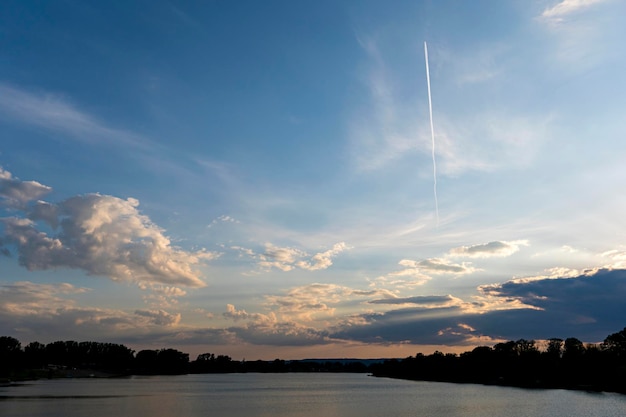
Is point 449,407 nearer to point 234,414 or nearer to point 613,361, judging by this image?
point 234,414

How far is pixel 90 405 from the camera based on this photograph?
8544 centimetres

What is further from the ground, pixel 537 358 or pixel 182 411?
pixel 537 358

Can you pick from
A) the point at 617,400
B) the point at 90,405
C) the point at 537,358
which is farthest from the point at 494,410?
the point at 537,358

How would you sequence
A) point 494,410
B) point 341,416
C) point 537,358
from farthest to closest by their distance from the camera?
point 537,358, point 494,410, point 341,416

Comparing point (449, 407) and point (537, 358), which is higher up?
point (537, 358)

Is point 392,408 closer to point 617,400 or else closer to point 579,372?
point 617,400

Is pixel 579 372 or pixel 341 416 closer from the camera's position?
pixel 341 416

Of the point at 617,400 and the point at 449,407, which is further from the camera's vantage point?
the point at 617,400

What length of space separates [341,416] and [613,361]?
4406 inches

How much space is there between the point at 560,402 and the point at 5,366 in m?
179

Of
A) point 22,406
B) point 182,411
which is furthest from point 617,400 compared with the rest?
point 22,406

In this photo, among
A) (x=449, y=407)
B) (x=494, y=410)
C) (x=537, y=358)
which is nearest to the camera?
(x=494, y=410)

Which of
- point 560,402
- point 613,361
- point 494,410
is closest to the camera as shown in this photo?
point 494,410

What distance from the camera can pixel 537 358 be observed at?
180125 millimetres
